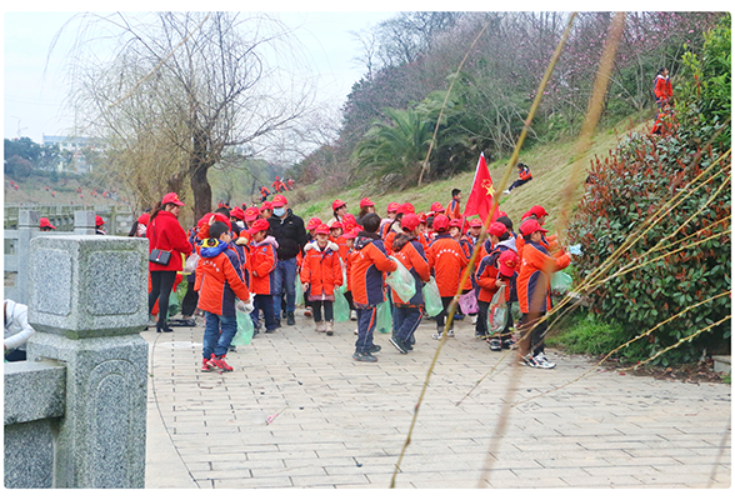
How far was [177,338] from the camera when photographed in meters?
9.18

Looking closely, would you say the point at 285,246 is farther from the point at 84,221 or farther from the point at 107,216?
the point at 107,216

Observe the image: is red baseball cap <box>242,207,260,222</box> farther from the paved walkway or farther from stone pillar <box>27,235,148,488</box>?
stone pillar <box>27,235,148,488</box>

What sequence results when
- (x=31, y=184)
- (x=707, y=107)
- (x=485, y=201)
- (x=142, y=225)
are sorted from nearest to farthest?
1. (x=707, y=107)
2. (x=142, y=225)
3. (x=485, y=201)
4. (x=31, y=184)

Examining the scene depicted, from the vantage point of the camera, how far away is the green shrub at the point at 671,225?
20.4ft

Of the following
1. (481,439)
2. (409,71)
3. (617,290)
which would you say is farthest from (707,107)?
(409,71)

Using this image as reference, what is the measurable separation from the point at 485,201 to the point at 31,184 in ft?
84.9

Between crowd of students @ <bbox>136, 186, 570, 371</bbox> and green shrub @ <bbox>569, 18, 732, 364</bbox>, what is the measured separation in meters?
0.63

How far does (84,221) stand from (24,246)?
78cm

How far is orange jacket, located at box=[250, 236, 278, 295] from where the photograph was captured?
9.23 meters

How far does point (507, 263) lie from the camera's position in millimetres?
8086

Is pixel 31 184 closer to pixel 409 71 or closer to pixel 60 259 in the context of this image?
pixel 409 71

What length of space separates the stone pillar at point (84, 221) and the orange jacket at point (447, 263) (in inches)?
171

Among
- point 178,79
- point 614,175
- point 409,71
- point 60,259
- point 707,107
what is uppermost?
point 409,71

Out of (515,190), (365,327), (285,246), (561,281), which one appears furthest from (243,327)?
(515,190)
